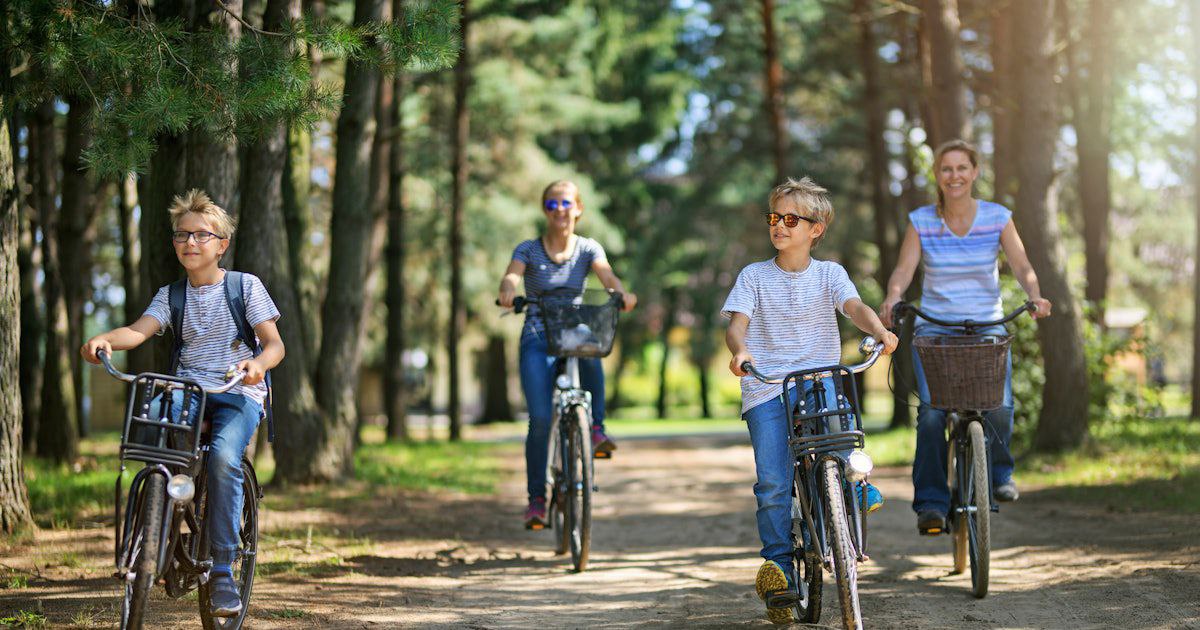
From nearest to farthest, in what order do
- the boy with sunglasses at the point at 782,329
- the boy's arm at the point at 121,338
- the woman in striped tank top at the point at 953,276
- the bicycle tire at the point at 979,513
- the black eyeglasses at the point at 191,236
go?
the boy's arm at the point at 121,338, the black eyeglasses at the point at 191,236, the boy with sunglasses at the point at 782,329, the bicycle tire at the point at 979,513, the woman in striped tank top at the point at 953,276

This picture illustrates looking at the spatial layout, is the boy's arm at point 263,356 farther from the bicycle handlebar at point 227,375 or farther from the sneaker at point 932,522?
the sneaker at point 932,522

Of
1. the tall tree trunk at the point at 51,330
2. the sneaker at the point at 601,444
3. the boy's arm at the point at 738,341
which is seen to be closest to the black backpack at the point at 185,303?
the boy's arm at the point at 738,341

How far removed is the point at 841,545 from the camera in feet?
16.4

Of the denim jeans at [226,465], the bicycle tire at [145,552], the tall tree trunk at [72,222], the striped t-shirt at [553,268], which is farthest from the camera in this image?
the tall tree trunk at [72,222]

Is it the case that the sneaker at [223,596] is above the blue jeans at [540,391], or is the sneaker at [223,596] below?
below

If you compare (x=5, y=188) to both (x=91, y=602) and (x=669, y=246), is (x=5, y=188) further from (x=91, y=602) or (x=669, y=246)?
(x=669, y=246)

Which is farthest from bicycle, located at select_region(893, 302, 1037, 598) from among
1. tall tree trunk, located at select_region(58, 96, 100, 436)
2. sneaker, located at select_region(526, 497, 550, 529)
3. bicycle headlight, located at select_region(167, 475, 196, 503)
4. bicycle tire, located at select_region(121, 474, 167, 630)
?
tall tree trunk, located at select_region(58, 96, 100, 436)

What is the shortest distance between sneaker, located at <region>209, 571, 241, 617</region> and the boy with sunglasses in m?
2.20

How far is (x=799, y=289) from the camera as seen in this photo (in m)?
5.62

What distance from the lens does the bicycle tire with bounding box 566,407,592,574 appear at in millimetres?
7559

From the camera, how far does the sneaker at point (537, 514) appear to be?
8047mm

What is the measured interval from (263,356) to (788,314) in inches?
88.5

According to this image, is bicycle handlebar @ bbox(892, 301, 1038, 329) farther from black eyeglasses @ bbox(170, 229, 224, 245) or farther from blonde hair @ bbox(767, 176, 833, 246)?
black eyeglasses @ bbox(170, 229, 224, 245)

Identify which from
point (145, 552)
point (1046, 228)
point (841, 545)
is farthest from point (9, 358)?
point (1046, 228)
